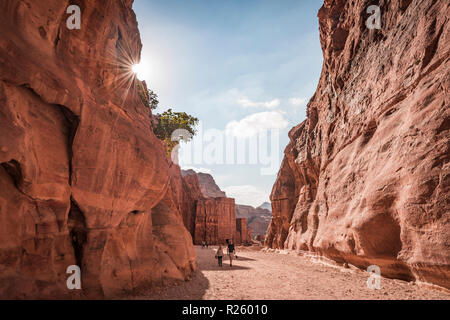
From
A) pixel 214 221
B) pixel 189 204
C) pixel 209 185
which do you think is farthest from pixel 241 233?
pixel 209 185

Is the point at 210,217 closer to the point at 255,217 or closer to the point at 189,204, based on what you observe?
the point at 189,204

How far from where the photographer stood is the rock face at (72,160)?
19.2 ft

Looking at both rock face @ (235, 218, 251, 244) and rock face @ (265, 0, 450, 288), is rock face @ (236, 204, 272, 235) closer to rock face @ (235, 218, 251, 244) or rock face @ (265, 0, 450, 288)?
rock face @ (235, 218, 251, 244)

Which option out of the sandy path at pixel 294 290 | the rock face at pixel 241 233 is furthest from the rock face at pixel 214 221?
the sandy path at pixel 294 290

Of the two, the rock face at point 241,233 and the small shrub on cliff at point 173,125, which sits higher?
the small shrub on cliff at point 173,125

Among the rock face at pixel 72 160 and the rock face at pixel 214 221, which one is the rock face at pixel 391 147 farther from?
the rock face at pixel 214 221

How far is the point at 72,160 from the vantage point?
7.50m

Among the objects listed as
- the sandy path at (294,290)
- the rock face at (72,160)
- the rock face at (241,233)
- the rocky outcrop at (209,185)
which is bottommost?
the rock face at (241,233)

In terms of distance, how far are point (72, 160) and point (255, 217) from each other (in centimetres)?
9954

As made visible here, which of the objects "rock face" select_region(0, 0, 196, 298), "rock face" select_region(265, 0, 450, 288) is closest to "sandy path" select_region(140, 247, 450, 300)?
"rock face" select_region(265, 0, 450, 288)

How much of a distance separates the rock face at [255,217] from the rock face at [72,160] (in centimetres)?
8840

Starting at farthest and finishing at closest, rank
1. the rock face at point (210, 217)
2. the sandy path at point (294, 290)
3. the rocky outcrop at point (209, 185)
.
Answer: the rocky outcrop at point (209, 185)
the rock face at point (210, 217)
the sandy path at point (294, 290)

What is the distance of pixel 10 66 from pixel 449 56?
1425 cm
